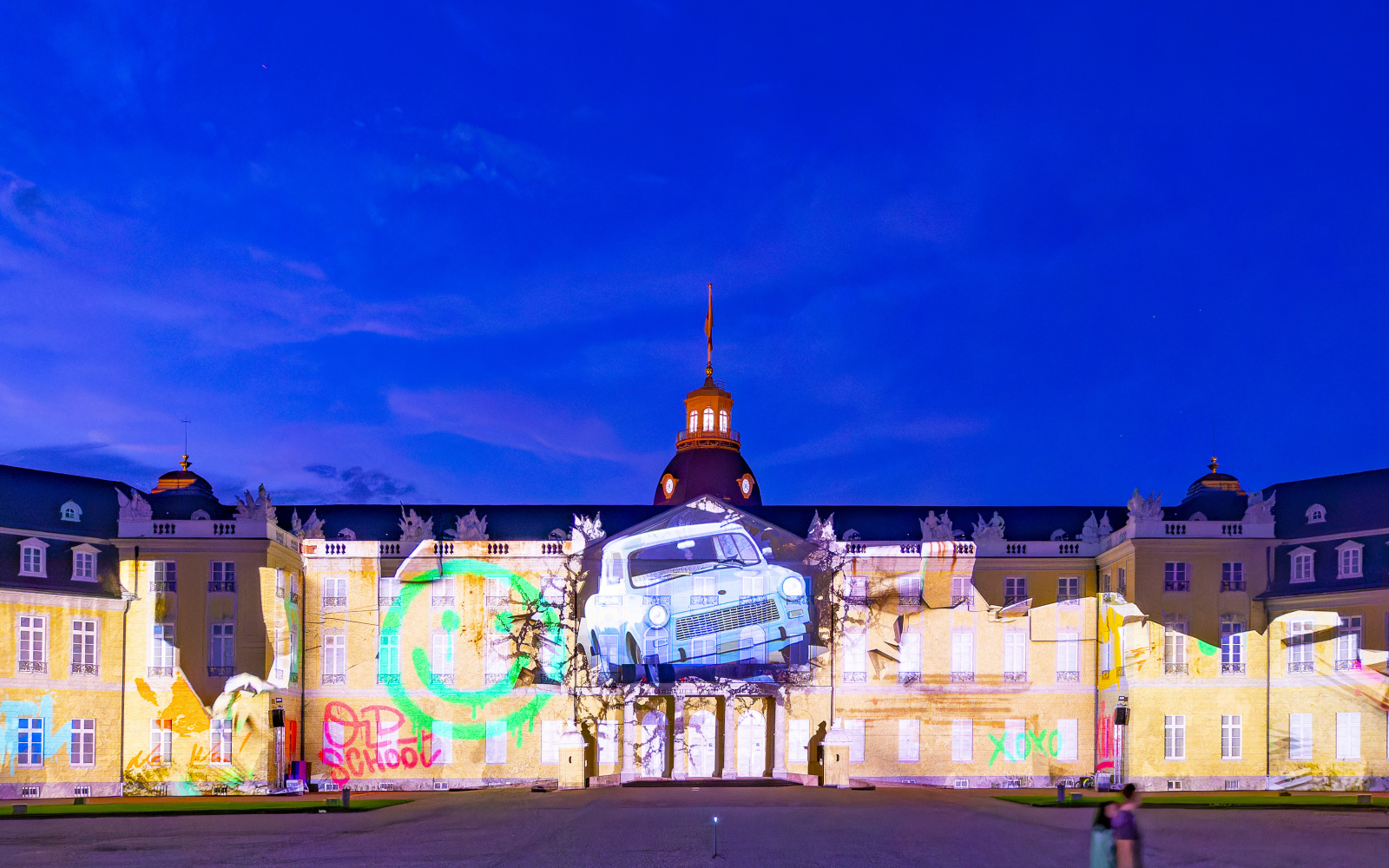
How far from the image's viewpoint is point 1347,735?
2082 inches

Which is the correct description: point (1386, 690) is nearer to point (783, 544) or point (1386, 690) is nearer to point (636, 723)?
point (783, 544)

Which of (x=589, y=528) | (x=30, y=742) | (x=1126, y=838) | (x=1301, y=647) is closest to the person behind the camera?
(x=1126, y=838)

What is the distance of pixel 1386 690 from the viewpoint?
172ft

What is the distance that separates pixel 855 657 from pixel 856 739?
3.34 meters

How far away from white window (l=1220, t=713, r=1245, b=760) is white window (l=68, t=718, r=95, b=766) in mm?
43177

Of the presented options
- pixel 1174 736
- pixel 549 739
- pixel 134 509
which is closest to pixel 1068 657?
pixel 1174 736

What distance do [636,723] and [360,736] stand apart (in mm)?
11356

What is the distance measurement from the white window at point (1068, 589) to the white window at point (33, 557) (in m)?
41.0

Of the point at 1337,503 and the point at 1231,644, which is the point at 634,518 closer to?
the point at 1231,644

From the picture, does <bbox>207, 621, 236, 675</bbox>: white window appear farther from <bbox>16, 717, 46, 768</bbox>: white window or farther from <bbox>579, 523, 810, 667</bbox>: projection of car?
<bbox>579, 523, 810, 667</bbox>: projection of car

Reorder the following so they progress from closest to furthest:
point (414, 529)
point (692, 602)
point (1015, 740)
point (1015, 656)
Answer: point (1015, 740) < point (1015, 656) < point (692, 602) < point (414, 529)

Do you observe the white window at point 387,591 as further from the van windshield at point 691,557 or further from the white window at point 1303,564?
the white window at point 1303,564

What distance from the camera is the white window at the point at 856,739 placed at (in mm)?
58125

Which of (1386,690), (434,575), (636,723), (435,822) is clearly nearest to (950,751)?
(636,723)
